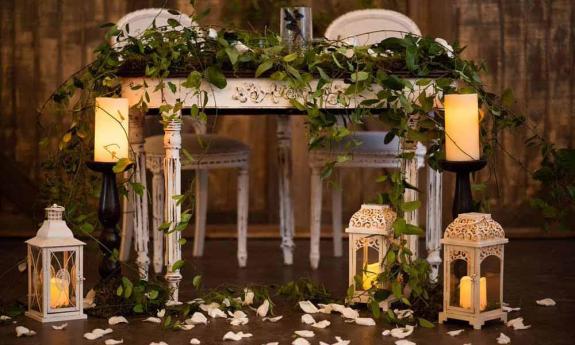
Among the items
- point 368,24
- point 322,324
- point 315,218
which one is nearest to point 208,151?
point 315,218

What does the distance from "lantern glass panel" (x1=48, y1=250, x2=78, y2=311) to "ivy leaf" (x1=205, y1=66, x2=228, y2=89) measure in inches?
25.1

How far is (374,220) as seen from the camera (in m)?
3.06

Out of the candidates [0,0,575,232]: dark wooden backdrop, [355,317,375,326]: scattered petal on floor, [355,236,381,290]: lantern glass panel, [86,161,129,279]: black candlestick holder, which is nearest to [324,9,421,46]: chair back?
[0,0,575,232]: dark wooden backdrop

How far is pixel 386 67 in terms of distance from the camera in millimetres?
3127

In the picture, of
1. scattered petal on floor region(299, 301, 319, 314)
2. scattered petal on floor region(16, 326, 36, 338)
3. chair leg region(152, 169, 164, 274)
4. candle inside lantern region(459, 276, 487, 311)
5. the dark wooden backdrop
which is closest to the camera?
scattered petal on floor region(16, 326, 36, 338)

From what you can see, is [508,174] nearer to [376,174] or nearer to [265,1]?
[376,174]

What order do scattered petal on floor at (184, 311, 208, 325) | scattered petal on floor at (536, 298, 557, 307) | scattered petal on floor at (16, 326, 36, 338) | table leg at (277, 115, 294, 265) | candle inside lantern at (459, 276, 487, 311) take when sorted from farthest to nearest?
table leg at (277, 115, 294, 265), scattered petal on floor at (536, 298, 557, 307), scattered petal on floor at (184, 311, 208, 325), candle inside lantern at (459, 276, 487, 311), scattered petal on floor at (16, 326, 36, 338)

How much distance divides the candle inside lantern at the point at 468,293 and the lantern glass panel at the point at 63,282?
108 centimetres

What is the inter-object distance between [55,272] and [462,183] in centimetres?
119

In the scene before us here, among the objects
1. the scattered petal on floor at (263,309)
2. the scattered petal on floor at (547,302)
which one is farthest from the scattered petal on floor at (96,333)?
the scattered petal on floor at (547,302)

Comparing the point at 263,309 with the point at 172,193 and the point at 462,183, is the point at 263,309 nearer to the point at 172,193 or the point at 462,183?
the point at 172,193

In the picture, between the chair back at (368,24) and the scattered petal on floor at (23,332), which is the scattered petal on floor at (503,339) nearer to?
the scattered petal on floor at (23,332)

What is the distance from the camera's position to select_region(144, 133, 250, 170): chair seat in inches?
157

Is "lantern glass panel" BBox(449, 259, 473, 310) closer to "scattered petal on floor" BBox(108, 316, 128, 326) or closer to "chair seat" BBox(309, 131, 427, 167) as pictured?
"scattered petal on floor" BBox(108, 316, 128, 326)
